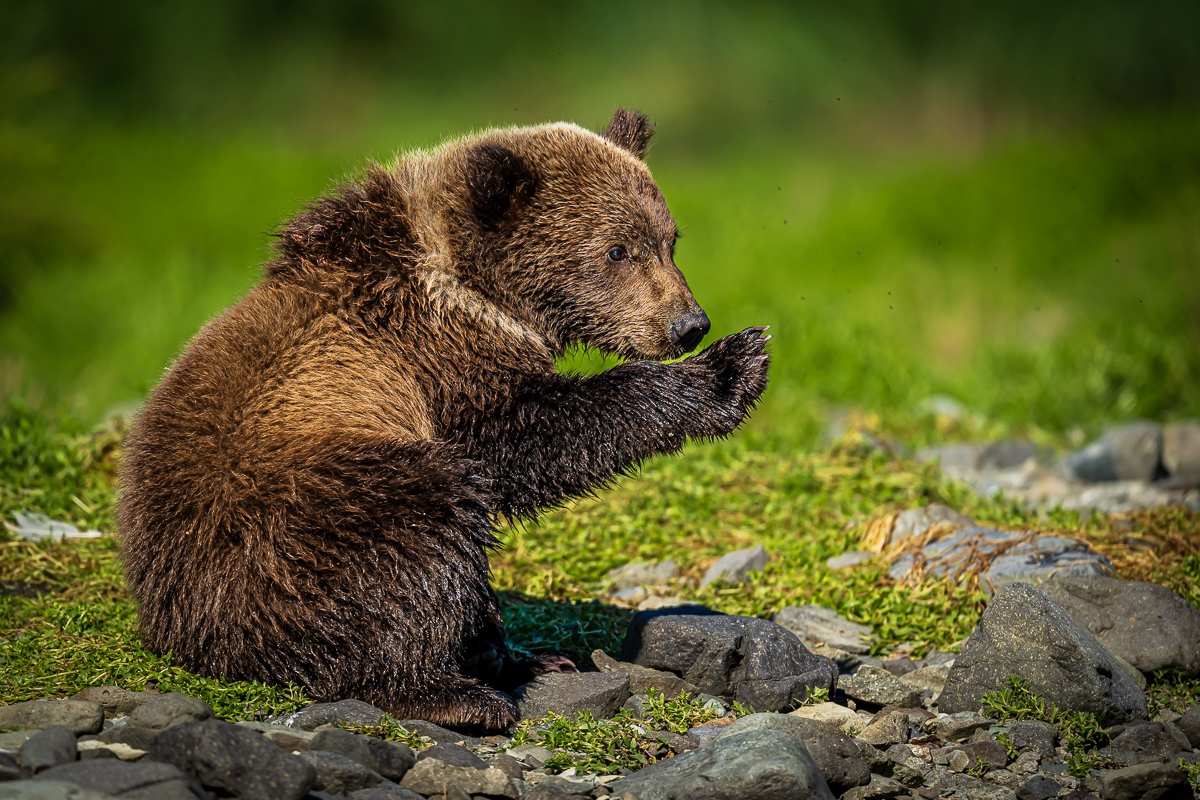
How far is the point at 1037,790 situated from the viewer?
3682 millimetres

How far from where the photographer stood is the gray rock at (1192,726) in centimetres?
415

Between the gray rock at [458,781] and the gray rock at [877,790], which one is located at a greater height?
the gray rock at [458,781]

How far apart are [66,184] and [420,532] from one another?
12512 mm

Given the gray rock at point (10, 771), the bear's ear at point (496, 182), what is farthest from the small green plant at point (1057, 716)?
the gray rock at point (10, 771)

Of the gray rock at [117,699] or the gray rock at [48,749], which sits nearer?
the gray rock at [48,749]

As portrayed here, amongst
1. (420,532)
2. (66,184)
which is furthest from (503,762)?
(66,184)

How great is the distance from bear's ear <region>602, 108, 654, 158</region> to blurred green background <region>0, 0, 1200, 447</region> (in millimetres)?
2352

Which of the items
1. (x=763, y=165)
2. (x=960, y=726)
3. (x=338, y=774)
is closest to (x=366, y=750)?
(x=338, y=774)

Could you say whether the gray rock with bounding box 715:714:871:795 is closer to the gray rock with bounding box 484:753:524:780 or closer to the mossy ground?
the gray rock with bounding box 484:753:524:780

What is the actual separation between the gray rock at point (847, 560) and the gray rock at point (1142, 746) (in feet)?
6.17

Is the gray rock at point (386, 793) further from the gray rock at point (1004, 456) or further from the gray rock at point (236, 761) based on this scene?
the gray rock at point (1004, 456)

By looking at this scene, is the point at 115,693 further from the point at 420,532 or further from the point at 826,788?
the point at 826,788

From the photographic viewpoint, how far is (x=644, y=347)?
15.9 ft

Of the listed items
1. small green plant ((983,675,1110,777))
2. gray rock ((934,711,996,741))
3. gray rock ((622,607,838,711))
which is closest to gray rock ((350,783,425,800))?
gray rock ((622,607,838,711))
